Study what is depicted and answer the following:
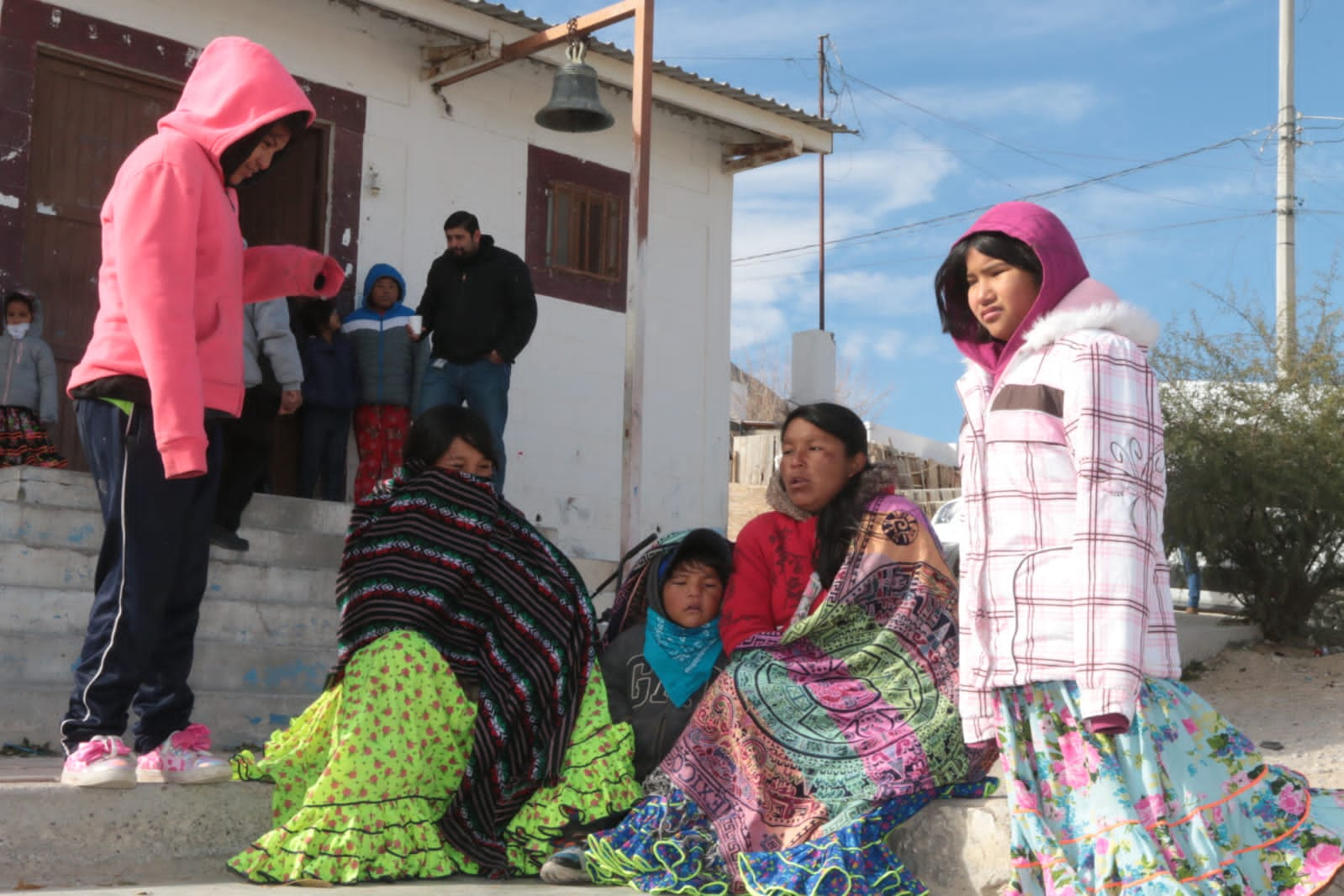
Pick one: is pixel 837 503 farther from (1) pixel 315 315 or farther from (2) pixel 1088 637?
(1) pixel 315 315

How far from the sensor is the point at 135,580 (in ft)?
11.6

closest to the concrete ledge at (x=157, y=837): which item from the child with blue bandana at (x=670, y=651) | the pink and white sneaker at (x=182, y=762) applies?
the pink and white sneaker at (x=182, y=762)

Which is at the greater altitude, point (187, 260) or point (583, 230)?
point (583, 230)

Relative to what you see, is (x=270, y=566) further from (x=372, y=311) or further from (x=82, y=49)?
(x=82, y=49)

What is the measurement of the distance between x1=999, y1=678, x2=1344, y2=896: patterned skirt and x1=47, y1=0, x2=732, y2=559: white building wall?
700 cm

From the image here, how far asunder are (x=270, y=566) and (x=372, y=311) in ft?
9.19

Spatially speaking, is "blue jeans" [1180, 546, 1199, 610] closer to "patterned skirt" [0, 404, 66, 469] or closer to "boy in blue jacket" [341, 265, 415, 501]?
"boy in blue jacket" [341, 265, 415, 501]

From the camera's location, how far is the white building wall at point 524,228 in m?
8.95

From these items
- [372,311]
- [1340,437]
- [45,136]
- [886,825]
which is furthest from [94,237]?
[1340,437]

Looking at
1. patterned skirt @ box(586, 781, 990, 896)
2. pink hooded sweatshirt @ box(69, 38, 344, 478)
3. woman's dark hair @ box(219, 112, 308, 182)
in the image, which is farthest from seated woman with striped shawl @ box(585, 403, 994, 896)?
woman's dark hair @ box(219, 112, 308, 182)

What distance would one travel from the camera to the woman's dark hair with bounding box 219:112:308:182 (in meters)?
3.72

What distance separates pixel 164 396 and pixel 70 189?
5.15 meters

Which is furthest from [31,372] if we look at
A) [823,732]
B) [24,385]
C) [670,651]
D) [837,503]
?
[823,732]

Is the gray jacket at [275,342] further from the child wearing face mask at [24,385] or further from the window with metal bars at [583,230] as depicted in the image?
the window with metal bars at [583,230]
